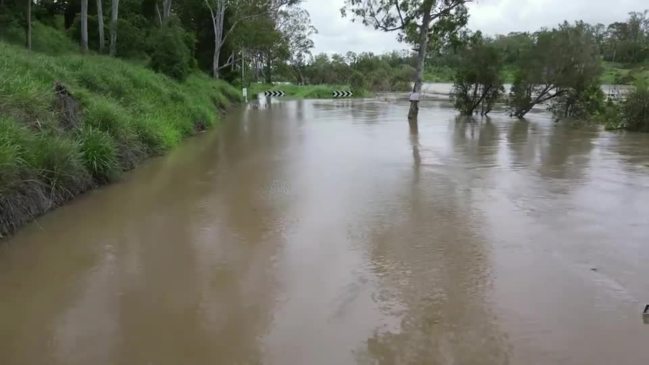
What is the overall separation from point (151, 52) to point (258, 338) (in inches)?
1037

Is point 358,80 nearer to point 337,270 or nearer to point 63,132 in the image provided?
point 63,132

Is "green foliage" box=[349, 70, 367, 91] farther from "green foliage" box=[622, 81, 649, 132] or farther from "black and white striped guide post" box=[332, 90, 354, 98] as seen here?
"green foliage" box=[622, 81, 649, 132]

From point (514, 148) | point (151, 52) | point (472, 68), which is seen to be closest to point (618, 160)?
point (514, 148)

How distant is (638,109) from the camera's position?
19750 mm

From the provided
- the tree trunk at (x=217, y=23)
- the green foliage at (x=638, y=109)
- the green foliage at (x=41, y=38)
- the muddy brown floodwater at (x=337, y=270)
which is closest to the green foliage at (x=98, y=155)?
the muddy brown floodwater at (x=337, y=270)

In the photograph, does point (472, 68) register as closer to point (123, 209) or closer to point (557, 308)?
point (123, 209)

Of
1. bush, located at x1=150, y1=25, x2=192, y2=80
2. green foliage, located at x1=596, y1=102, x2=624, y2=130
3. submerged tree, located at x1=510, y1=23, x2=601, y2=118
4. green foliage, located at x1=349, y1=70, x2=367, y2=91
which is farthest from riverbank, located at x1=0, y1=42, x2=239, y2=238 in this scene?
green foliage, located at x1=349, y1=70, x2=367, y2=91

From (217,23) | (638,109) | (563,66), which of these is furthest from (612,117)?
(217,23)

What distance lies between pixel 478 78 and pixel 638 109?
828cm

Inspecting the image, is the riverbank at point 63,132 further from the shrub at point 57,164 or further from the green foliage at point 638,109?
the green foliage at point 638,109

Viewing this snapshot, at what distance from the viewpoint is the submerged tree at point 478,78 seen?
85.7ft

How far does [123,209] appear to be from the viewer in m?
8.73

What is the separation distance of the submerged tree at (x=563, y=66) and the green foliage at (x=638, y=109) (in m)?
3.62

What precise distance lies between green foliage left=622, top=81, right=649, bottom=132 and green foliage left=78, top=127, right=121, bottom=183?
17.1m
